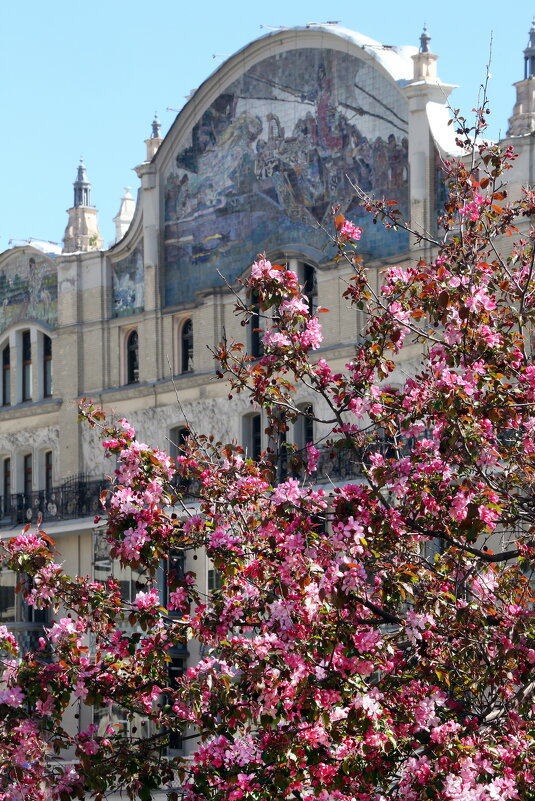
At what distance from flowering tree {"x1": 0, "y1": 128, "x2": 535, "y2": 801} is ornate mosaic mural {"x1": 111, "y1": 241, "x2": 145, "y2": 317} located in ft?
83.4

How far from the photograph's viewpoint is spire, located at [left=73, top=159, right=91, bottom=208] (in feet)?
142

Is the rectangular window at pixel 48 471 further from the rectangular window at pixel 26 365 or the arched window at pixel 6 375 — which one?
the arched window at pixel 6 375

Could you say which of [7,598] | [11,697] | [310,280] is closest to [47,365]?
[7,598]

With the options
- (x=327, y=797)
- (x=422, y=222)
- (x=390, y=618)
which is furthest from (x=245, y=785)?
(x=422, y=222)

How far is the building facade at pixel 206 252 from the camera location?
35.0 m

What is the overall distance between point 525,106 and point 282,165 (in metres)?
6.06

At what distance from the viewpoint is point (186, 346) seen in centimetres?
4019

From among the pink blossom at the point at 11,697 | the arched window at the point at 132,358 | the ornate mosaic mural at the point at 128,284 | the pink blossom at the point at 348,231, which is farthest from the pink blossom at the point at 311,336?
the arched window at the point at 132,358

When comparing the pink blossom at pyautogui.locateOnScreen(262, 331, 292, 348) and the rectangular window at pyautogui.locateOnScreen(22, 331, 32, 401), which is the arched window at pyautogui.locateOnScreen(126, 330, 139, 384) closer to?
the rectangular window at pyautogui.locateOnScreen(22, 331, 32, 401)

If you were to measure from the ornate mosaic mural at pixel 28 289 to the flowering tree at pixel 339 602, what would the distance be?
28.0 meters

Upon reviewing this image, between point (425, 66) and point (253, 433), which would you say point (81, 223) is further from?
point (425, 66)

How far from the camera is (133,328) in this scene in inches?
1635

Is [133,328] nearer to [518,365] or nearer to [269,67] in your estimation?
[269,67]

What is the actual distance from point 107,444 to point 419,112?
2111cm
